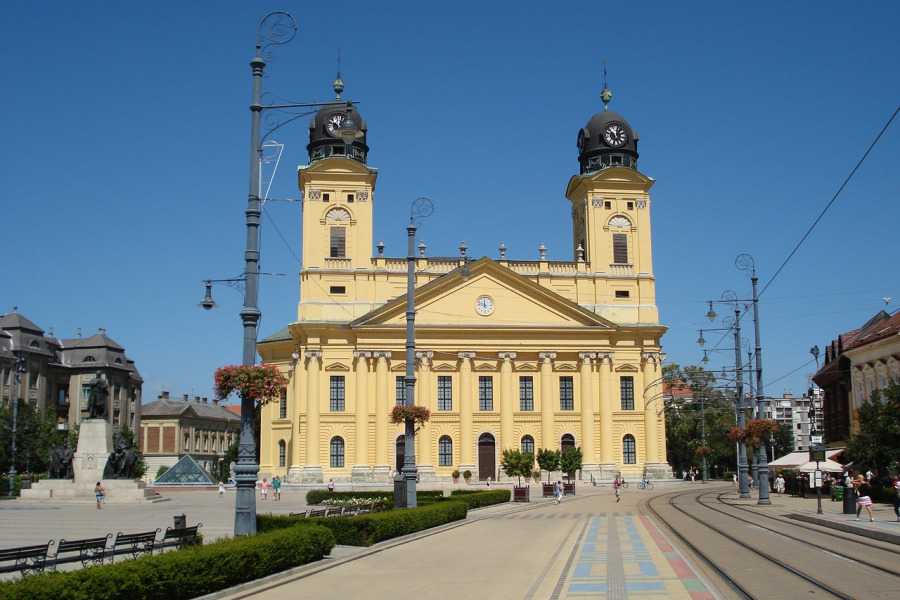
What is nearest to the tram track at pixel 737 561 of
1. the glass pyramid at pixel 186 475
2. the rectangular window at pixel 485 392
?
the rectangular window at pixel 485 392

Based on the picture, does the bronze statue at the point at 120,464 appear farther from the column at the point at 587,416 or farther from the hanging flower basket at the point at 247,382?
the column at the point at 587,416

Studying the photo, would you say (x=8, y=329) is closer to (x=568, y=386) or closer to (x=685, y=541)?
(x=568, y=386)

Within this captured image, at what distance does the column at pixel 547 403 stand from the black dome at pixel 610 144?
16.5 m

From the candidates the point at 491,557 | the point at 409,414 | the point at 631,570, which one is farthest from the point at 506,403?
the point at 631,570

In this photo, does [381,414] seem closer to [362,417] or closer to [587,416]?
[362,417]

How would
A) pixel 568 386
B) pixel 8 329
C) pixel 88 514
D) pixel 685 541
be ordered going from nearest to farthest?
pixel 685 541 < pixel 88 514 < pixel 568 386 < pixel 8 329

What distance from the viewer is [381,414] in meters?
67.9

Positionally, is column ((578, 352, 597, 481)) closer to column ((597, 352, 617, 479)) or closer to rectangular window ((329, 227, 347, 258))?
column ((597, 352, 617, 479))

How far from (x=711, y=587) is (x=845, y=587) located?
2.06m

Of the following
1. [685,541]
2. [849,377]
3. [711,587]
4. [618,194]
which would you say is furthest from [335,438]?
[711,587]

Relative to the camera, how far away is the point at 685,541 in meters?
22.8

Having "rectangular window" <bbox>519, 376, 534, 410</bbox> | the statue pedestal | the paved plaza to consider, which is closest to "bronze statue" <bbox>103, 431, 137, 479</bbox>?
the statue pedestal

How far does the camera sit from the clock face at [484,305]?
69938mm

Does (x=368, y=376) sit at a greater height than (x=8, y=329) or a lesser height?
lesser
